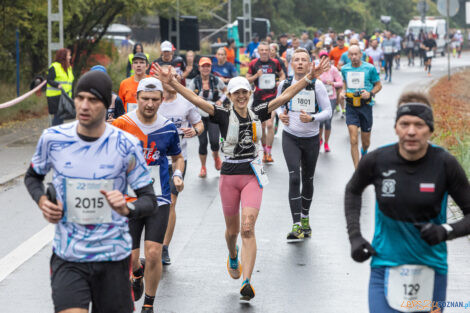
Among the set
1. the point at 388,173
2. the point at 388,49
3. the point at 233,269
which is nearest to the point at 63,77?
the point at 233,269

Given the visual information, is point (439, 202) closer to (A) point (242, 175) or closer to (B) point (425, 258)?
(B) point (425, 258)

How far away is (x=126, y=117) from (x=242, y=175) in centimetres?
120

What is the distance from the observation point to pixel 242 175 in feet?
24.2

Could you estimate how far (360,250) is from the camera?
14.5 ft

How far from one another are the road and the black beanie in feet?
8.83

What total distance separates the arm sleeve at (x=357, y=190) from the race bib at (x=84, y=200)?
1343mm

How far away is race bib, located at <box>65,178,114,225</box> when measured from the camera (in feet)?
15.0

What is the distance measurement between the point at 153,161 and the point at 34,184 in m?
2.16

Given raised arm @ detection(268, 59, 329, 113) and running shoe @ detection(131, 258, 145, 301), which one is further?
raised arm @ detection(268, 59, 329, 113)

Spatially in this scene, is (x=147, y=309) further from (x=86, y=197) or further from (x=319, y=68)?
(x=319, y=68)

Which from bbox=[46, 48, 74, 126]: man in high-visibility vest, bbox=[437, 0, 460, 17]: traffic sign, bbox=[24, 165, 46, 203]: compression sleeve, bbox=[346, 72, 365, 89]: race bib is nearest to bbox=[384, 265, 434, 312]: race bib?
bbox=[24, 165, 46, 203]: compression sleeve

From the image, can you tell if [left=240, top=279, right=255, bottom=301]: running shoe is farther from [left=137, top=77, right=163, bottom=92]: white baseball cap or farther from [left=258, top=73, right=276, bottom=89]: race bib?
[left=258, top=73, right=276, bottom=89]: race bib

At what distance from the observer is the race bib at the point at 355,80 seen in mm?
12375

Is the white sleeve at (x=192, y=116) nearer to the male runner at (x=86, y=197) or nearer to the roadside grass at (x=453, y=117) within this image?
the roadside grass at (x=453, y=117)
